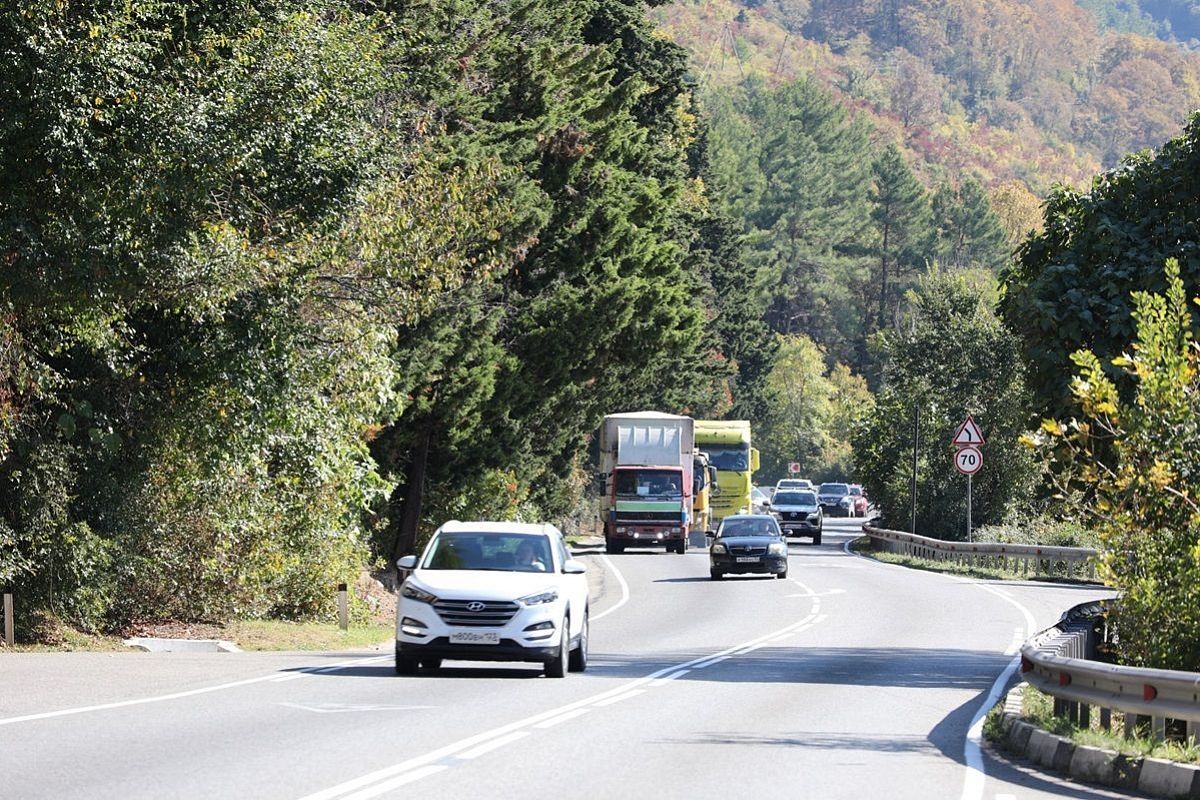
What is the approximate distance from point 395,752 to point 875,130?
17713 centimetres

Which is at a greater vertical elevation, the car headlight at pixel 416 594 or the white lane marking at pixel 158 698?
the car headlight at pixel 416 594

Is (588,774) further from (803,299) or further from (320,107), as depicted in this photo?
(803,299)

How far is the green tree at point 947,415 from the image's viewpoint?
60312mm

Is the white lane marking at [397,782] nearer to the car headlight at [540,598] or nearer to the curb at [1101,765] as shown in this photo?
the curb at [1101,765]

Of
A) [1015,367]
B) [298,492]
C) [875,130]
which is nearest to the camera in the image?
[298,492]

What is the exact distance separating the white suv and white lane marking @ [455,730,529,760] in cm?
493

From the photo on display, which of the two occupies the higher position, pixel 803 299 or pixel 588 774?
pixel 803 299

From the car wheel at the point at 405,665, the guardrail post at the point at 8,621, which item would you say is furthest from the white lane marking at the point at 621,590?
the car wheel at the point at 405,665

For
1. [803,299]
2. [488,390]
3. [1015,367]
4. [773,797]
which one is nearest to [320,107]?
[773,797]

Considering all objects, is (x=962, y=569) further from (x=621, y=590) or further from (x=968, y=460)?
(x=621, y=590)

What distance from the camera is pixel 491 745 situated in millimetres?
13984

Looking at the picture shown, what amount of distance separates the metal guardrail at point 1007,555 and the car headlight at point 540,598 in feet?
81.2

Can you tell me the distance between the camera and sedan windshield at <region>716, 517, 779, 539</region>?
45.2 m

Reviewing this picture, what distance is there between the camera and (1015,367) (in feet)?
205
